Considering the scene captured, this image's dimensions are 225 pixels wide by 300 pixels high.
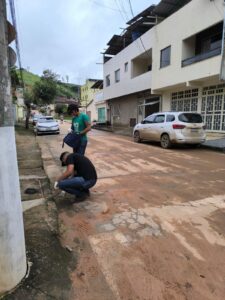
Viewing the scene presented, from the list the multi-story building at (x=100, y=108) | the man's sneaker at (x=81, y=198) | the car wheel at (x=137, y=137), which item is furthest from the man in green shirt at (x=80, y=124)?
the multi-story building at (x=100, y=108)

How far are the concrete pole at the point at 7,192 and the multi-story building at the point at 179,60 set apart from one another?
39.3 ft

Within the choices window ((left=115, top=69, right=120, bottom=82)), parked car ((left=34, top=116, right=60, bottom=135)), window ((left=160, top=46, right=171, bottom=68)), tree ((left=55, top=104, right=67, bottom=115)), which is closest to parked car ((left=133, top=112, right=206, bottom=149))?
window ((left=160, top=46, right=171, bottom=68))

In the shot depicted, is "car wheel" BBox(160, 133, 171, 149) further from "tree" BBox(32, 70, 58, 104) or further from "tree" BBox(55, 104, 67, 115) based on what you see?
"tree" BBox(55, 104, 67, 115)

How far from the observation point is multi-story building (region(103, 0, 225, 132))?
13227 mm

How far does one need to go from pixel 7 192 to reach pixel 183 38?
50.0 ft

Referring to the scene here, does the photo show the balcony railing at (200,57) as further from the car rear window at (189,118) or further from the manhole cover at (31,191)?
the manhole cover at (31,191)

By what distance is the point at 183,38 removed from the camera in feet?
48.9

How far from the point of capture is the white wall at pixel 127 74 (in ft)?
63.9

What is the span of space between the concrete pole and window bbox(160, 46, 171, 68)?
1584cm

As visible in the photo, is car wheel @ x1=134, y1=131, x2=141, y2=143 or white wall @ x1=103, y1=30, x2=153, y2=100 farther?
white wall @ x1=103, y1=30, x2=153, y2=100

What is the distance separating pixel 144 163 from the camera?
812 centimetres

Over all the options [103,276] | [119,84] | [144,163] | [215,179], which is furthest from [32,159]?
[119,84]

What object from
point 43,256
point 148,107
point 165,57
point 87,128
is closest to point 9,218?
point 43,256

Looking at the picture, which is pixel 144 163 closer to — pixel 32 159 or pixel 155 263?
pixel 32 159
